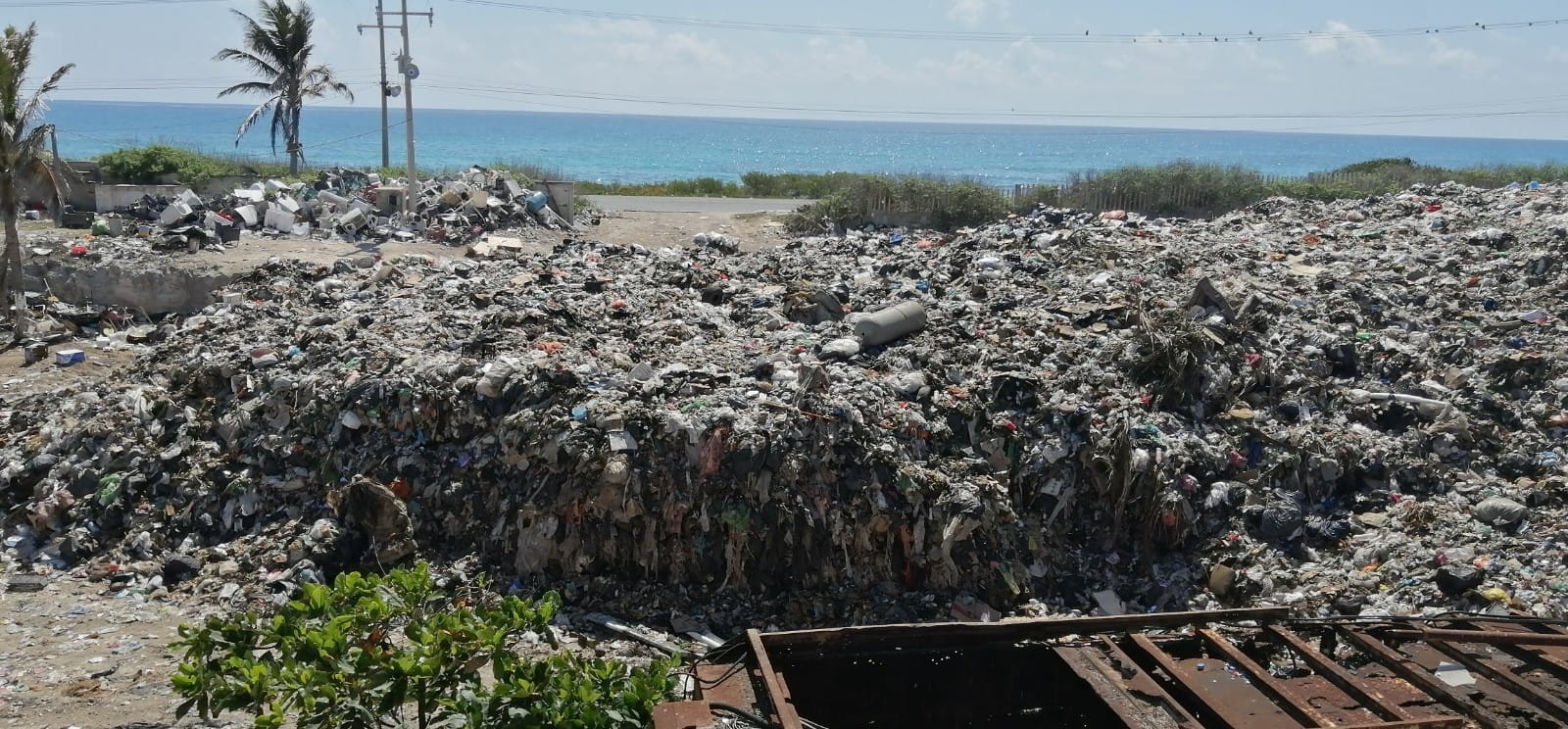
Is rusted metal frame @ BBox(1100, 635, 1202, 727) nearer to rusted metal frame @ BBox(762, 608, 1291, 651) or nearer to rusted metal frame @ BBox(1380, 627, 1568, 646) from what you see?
rusted metal frame @ BBox(762, 608, 1291, 651)

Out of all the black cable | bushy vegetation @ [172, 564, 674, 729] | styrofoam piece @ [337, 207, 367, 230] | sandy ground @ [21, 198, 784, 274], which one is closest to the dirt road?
sandy ground @ [21, 198, 784, 274]

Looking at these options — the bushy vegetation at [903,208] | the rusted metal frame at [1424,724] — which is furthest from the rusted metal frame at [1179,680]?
the bushy vegetation at [903,208]

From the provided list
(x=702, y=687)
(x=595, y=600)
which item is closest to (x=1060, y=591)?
(x=595, y=600)

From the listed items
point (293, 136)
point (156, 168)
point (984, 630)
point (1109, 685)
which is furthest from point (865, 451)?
point (293, 136)

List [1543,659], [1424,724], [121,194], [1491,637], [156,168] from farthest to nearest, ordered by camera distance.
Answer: [156,168]
[121,194]
[1491,637]
[1543,659]
[1424,724]

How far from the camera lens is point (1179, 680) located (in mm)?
3520

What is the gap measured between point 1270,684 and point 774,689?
65.1 inches

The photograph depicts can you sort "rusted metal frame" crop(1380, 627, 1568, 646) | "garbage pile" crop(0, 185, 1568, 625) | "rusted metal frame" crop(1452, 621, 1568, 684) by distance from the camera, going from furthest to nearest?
"garbage pile" crop(0, 185, 1568, 625) < "rusted metal frame" crop(1380, 627, 1568, 646) < "rusted metal frame" crop(1452, 621, 1568, 684)

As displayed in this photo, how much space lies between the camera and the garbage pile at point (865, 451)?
6.83m

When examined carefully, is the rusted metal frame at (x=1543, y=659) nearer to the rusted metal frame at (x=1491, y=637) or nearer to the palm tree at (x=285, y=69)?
the rusted metal frame at (x=1491, y=637)

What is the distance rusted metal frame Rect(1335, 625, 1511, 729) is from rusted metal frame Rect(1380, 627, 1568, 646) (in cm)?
21

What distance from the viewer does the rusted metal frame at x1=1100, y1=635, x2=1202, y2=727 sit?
3.36m

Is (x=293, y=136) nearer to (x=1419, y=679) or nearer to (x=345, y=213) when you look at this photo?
(x=345, y=213)

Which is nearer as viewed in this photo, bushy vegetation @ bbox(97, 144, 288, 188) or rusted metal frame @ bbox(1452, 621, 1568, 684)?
rusted metal frame @ bbox(1452, 621, 1568, 684)
